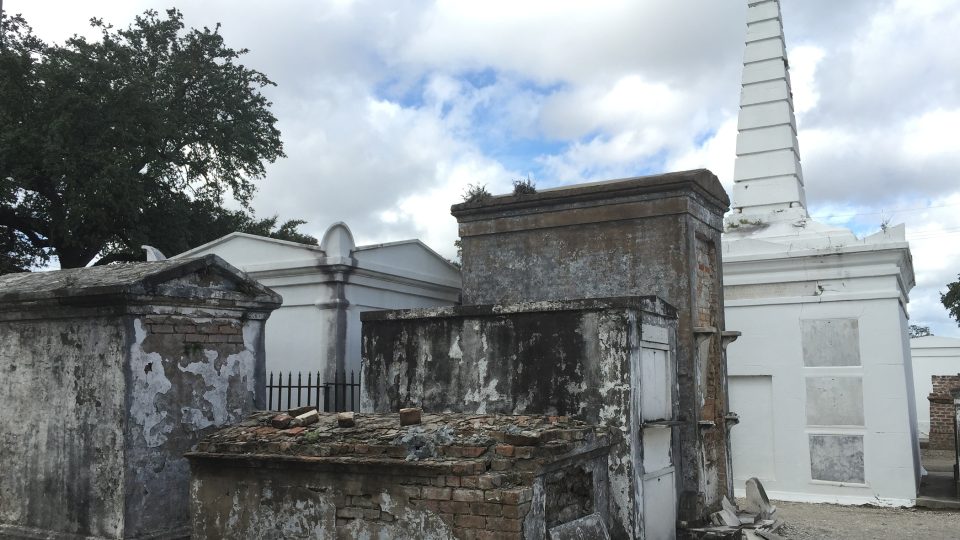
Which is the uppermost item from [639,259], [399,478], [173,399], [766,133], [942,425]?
[766,133]

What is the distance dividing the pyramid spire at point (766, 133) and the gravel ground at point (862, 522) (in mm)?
6109

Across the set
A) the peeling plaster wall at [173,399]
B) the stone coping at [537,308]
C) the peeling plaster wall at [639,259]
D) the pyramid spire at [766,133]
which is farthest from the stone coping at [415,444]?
the pyramid spire at [766,133]

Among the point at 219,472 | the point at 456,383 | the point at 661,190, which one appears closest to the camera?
the point at 219,472

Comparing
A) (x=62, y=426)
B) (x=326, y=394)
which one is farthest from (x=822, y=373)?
(x=62, y=426)

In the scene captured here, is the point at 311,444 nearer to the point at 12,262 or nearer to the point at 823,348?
the point at 823,348

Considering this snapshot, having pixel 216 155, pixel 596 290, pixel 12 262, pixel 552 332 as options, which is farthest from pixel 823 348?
pixel 12 262

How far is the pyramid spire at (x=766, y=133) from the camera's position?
655 inches

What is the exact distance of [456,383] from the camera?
812 centimetres

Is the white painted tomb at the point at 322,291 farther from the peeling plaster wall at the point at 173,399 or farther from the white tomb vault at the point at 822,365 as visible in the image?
the white tomb vault at the point at 822,365

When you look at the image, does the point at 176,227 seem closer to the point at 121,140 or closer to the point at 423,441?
the point at 121,140

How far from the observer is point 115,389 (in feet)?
20.4

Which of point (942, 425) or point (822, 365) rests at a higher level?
point (822, 365)

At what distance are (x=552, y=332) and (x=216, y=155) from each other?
63.1 feet

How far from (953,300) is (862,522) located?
2221cm
